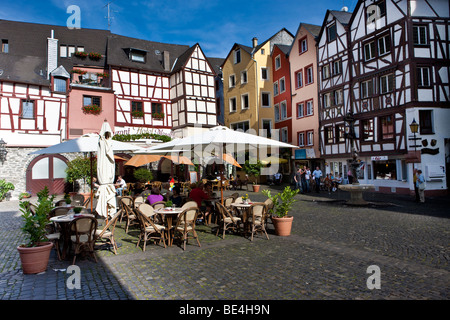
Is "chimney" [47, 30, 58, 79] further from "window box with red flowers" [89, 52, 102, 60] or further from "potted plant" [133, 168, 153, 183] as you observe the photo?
"potted plant" [133, 168, 153, 183]

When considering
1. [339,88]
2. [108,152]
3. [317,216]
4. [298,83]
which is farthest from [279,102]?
[108,152]

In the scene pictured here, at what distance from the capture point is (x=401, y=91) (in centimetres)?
2038

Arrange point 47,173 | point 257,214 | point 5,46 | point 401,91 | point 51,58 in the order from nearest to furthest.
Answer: point 257,214 → point 401,91 → point 47,173 → point 51,58 → point 5,46

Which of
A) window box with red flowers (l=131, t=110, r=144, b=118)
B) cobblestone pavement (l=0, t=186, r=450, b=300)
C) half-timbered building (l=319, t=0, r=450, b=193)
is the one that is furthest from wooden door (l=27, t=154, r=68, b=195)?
half-timbered building (l=319, t=0, r=450, b=193)

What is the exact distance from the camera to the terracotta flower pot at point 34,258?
5.41 meters

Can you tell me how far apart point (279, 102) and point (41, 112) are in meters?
22.6

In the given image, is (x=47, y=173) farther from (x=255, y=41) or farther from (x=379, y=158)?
(x=255, y=41)

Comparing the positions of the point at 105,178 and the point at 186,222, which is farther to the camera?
the point at 105,178

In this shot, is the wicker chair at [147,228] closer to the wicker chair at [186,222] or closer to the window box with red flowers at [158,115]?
the wicker chair at [186,222]

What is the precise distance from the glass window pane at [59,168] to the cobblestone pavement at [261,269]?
50.5ft

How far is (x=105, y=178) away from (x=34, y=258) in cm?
335

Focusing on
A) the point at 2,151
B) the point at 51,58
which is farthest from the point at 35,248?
the point at 51,58
